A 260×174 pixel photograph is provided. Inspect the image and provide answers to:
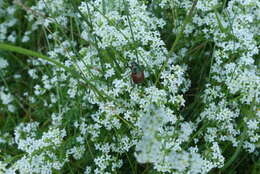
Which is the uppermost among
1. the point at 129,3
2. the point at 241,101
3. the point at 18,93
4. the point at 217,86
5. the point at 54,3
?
the point at 54,3

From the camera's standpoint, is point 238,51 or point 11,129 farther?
point 11,129

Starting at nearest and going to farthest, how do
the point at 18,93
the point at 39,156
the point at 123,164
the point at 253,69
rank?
the point at 39,156, the point at 253,69, the point at 123,164, the point at 18,93

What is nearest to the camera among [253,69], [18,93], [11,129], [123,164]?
[253,69]

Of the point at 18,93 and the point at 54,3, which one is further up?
the point at 54,3

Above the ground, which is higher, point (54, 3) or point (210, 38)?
point (54, 3)

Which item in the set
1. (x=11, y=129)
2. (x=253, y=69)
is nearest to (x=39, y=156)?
(x=11, y=129)

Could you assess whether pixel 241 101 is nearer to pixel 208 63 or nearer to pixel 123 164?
pixel 208 63

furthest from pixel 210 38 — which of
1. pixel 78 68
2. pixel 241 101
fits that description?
pixel 78 68

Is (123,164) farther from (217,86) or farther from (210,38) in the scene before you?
(210,38)

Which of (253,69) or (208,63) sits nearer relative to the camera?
(253,69)
